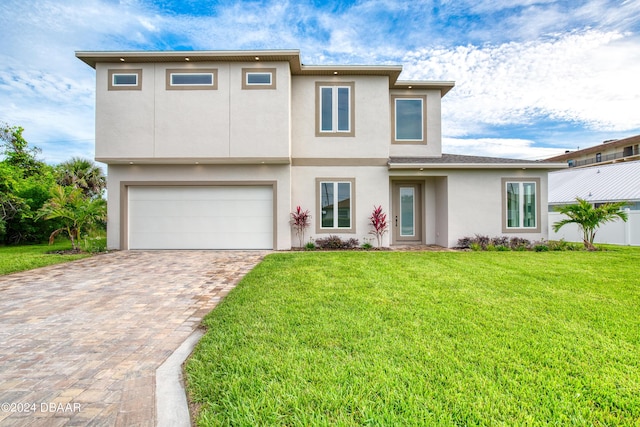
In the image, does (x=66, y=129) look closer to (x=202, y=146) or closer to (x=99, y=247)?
(x=99, y=247)

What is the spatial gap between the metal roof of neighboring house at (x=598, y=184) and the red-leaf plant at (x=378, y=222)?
12293 mm

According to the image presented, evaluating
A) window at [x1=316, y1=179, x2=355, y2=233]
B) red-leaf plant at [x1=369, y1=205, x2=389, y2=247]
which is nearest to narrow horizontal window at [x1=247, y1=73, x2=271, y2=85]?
window at [x1=316, y1=179, x2=355, y2=233]

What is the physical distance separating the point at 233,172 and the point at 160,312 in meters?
7.02

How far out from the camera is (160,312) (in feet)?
13.7

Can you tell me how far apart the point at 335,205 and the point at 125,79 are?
8.64m

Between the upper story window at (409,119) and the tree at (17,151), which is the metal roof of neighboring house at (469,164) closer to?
the upper story window at (409,119)

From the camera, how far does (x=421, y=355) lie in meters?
2.70

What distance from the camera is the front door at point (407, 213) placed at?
11.8 m

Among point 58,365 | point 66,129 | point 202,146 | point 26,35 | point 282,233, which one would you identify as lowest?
point 58,365

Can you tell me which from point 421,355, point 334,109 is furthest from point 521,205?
point 421,355

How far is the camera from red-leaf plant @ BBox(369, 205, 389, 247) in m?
10.6

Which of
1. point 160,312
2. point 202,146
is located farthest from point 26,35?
point 160,312

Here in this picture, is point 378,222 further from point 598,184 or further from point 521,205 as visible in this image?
point 598,184

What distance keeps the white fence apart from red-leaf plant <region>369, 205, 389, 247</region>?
866 cm
